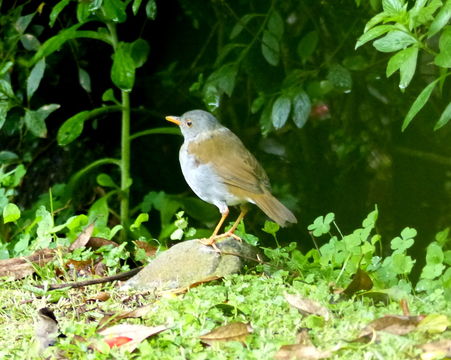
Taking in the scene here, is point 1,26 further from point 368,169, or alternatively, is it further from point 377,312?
point 377,312

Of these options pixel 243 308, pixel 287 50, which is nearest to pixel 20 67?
pixel 287 50

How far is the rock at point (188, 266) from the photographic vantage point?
141 inches

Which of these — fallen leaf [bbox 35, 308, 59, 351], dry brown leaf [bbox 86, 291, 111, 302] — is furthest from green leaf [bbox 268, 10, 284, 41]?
fallen leaf [bbox 35, 308, 59, 351]

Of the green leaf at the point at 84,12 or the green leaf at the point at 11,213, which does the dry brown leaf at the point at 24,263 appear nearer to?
the green leaf at the point at 11,213

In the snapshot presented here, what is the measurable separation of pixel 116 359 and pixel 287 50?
3097mm

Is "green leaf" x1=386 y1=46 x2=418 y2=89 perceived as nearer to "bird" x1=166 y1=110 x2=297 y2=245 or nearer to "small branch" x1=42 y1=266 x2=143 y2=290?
"bird" x1=166 y1=110 x2=297 y2=245

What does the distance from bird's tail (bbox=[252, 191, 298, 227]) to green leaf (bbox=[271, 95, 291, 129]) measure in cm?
72

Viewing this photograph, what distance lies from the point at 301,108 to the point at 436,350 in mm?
2340

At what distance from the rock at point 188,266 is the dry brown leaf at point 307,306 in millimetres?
522

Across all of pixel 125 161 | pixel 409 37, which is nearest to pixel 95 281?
pixel 409 37

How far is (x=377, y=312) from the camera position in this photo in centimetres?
309

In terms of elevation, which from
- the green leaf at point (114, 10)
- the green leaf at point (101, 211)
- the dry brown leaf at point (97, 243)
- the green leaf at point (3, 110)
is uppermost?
the green leaf at point (114, 10)

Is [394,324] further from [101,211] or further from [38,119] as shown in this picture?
[38,119]

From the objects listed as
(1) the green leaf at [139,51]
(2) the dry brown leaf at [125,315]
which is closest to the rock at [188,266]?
(2) the dry brown leaf at [125,315]
